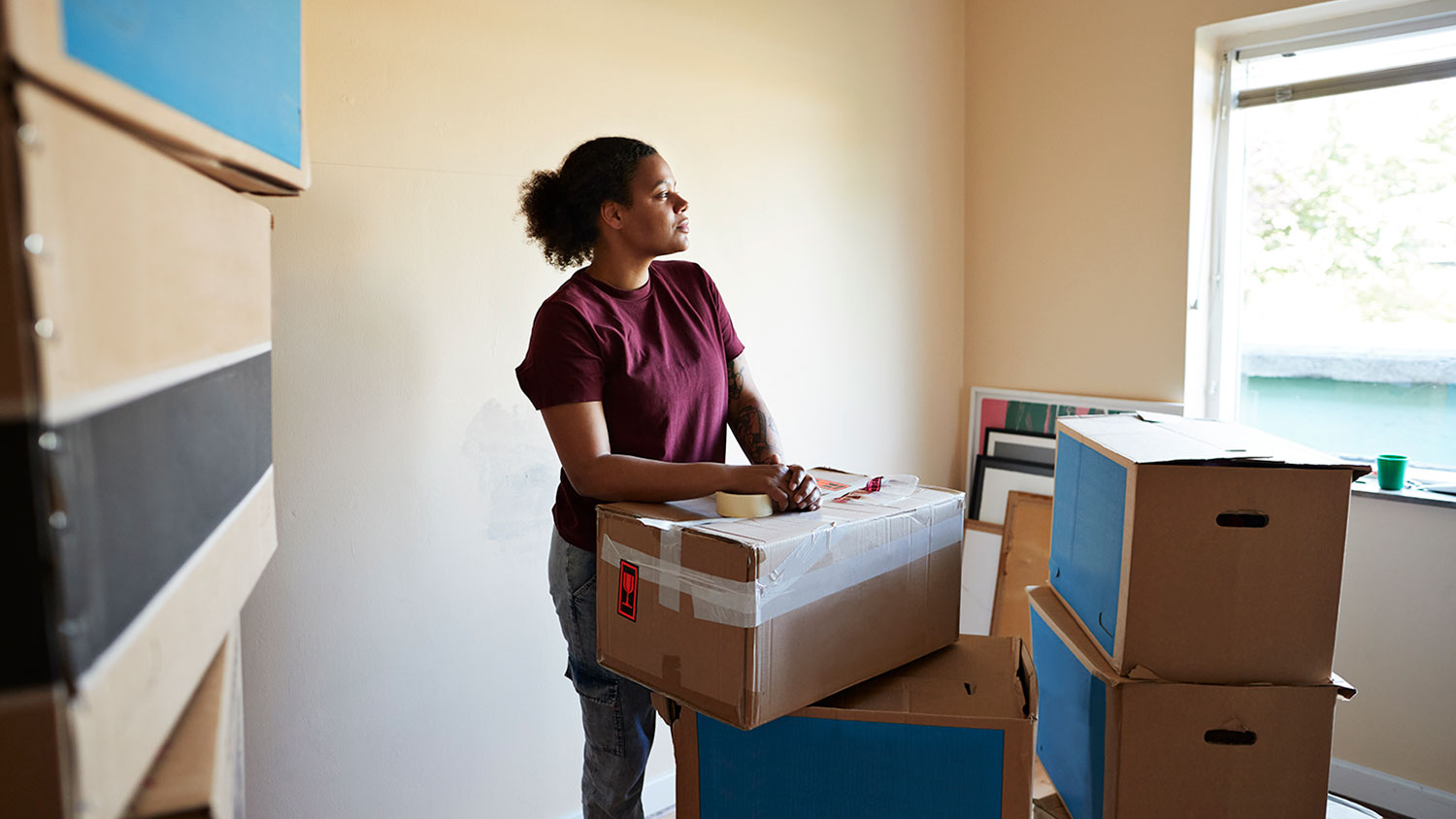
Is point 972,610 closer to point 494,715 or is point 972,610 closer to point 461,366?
point 494,715

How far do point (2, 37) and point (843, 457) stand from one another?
2.50 metres

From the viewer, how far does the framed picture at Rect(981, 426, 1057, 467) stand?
116 inches

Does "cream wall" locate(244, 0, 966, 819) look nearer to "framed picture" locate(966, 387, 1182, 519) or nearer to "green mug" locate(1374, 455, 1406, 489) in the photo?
"framed picture" locate(966, 387, 1182, 519)

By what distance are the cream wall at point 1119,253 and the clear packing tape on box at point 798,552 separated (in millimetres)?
1608

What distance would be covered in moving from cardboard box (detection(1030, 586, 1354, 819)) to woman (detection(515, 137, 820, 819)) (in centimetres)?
63

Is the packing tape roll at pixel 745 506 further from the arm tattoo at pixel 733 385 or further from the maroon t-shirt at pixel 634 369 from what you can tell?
the arm tattoo at pixel 733 385

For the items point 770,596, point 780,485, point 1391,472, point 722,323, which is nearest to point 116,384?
point 770,596

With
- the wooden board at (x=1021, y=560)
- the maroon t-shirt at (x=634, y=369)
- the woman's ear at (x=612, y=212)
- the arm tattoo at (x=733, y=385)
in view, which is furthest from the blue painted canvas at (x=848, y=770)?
the wooden board at (x=1021, y=560)

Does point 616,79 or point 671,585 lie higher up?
point 616,79

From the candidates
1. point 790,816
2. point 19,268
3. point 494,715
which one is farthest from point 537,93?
point 19,268

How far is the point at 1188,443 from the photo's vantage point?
59.1 inches

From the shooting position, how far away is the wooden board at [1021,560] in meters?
2.86

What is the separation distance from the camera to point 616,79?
217cm

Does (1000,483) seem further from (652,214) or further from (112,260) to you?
(112,260)
